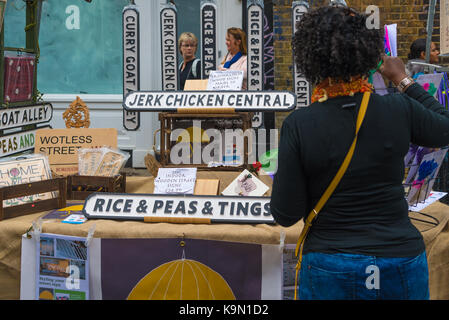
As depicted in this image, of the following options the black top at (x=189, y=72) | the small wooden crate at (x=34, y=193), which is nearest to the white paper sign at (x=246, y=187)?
the small wooden crate at (x=34, y=193)

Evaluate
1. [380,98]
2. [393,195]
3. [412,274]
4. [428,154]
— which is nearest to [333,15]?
[380,98]

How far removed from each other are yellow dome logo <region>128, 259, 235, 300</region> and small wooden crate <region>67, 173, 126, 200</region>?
0.62 metres

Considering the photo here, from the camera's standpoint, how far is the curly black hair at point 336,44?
122 cm

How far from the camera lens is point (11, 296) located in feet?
6.63

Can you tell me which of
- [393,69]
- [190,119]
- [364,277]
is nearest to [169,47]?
[190,119]

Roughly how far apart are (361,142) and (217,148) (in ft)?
5.22

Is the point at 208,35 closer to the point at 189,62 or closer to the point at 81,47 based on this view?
the point at 189,62

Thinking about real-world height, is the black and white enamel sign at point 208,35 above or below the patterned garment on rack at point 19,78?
above

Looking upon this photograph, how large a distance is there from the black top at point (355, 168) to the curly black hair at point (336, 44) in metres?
0.08

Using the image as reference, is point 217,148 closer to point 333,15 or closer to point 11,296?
point 11,296

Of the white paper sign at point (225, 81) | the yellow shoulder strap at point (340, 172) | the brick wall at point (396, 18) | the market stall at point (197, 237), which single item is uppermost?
the brick wall at point (396, 18)

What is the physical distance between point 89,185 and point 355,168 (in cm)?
153

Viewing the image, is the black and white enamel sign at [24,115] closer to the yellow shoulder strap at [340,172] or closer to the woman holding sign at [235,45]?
the woman holding sign at [235,45]

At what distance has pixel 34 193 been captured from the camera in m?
2.13
